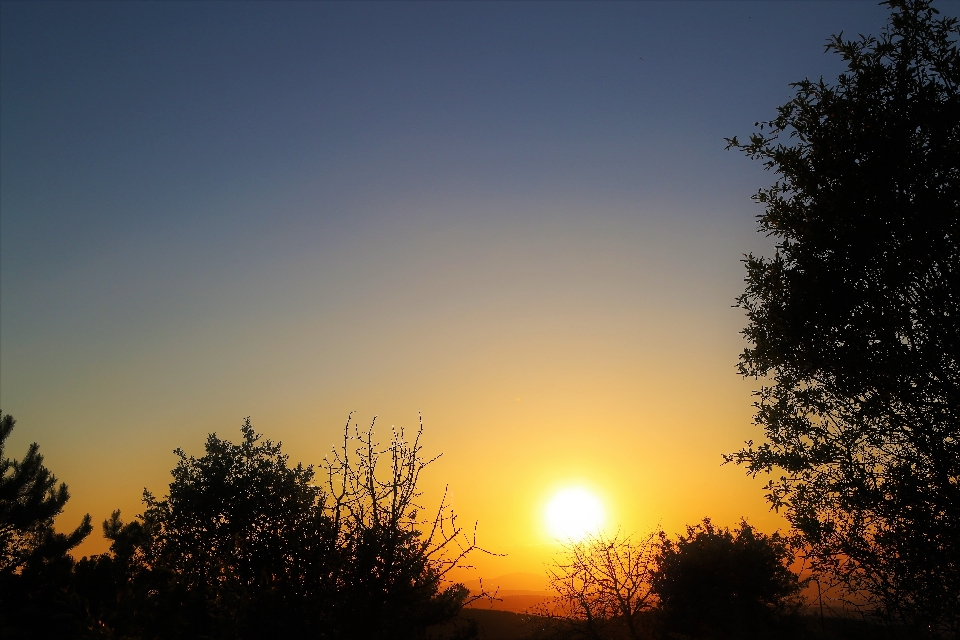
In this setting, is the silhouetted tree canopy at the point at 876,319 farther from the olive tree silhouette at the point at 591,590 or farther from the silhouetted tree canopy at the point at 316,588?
the olive tree silhouette at the point at 591,590

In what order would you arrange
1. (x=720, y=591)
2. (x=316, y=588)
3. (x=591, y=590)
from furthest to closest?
(x=720, y=591), (x=591, y=590), (x=316, y=588)

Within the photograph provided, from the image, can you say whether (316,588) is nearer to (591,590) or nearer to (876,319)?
(876,319)

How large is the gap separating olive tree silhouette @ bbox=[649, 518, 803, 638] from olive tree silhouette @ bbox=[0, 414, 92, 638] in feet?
118

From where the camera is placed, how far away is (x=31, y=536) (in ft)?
106

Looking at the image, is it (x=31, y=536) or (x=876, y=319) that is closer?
(x=876, y=319)

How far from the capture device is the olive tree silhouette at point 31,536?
27859mm

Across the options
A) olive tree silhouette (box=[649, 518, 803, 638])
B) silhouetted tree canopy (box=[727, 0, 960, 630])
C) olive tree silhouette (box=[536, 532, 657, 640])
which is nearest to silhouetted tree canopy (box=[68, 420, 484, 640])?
silhouetted tree canopy (box=[727, 0, 960, 630])

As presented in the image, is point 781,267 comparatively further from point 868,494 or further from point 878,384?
point 868,494

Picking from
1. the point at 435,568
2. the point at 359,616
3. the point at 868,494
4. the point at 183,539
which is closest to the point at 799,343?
the point at 868,494

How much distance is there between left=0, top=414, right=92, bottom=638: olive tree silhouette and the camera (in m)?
27.9

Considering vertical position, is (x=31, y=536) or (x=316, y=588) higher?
(x=31, y=536)

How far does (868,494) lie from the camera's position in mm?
9617

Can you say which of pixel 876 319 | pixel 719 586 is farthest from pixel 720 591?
pixel 876 319

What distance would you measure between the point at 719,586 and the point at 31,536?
45221 millimetres
